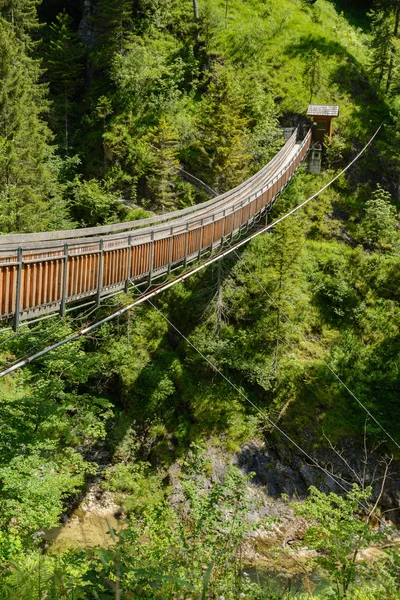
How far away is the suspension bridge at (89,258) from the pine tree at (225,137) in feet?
23.2

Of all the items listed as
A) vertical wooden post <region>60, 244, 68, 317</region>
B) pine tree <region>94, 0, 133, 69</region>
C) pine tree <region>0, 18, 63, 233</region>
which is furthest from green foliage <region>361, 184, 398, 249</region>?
vertical wooden post <region>60, 244, 68, 317</region>

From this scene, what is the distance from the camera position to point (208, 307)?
18578mm

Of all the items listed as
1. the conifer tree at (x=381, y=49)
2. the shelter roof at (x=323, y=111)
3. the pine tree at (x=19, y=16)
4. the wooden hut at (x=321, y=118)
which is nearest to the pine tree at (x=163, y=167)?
the shelter roof at (x=323, y=111)

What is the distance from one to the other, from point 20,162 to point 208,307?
1046 cm

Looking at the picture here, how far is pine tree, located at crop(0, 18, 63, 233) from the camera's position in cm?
1803

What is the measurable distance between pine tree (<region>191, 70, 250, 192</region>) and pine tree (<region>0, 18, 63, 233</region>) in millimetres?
7943

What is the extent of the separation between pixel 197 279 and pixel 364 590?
16.6 metres

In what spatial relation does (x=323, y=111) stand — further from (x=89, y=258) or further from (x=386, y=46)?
(x=89, y=258)

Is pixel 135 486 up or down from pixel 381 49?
down

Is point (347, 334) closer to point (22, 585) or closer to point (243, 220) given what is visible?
point (243, 220)

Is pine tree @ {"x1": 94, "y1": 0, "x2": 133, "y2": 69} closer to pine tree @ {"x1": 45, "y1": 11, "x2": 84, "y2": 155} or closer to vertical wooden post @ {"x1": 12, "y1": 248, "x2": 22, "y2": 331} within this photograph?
pine tree @ {"x1": 45, "y1": 11, "x2": 84, "y2": 155}

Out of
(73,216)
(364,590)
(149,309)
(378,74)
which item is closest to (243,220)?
(149,309)

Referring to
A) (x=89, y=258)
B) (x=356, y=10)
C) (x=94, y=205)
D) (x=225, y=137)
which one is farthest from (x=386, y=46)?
(x=89, y=258)

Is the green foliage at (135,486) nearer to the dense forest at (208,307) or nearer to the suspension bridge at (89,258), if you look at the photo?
the dense forest at (208,307)
